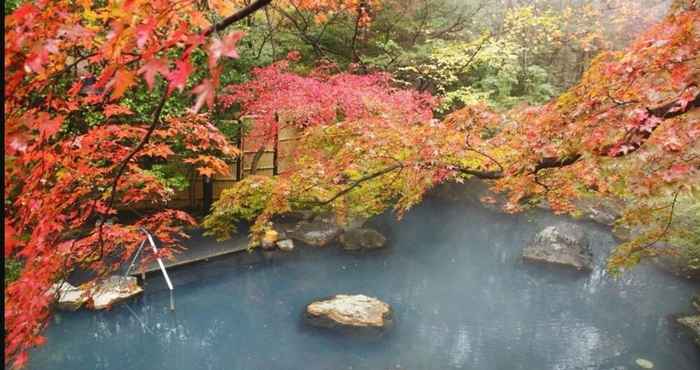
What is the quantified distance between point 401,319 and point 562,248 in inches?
183

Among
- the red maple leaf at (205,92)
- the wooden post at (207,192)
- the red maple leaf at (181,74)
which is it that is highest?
the red maple leaf at (181,74)

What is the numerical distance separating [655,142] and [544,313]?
212 inches

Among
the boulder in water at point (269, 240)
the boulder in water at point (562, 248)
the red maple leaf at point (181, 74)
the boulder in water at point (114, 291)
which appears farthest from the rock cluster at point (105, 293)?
the boulder in water at point (562, 248)

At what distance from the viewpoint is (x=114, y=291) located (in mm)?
8344

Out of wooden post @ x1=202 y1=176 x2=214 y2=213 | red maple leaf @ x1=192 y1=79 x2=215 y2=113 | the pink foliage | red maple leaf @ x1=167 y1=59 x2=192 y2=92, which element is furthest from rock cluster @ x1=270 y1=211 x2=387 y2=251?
red maple leaf @ x1=192 y1=79 x2=215 y2=113

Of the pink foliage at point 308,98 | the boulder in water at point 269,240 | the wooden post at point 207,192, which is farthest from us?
the wooden post at point 207,192

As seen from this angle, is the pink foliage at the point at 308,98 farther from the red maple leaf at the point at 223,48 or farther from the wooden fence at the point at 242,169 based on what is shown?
the red maple leaf at the point at 223,48

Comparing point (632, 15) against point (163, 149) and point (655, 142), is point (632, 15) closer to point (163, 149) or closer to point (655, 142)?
point (655, 142)

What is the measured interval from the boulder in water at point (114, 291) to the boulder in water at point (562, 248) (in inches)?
331

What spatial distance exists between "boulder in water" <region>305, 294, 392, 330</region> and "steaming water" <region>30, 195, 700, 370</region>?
20cm

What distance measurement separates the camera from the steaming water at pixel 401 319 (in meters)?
7.37

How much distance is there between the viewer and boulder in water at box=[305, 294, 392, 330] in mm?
7938

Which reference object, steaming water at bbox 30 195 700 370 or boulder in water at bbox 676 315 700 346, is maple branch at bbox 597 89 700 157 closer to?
steaming water at bbox 30 195 700 370

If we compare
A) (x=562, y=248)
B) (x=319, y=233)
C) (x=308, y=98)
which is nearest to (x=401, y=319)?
(x=319, y=233)
